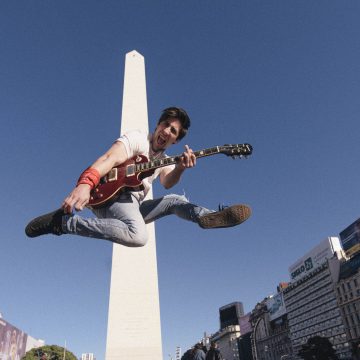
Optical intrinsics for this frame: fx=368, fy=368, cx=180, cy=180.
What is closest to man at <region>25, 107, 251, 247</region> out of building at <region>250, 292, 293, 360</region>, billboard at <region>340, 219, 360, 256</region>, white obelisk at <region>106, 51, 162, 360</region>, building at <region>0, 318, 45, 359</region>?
white obelisk at <region>106, 51, 162, 360</region>

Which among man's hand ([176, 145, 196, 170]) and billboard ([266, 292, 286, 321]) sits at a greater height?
billboard ([266, 292, 286, 321])

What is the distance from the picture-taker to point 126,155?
2955 millimetres

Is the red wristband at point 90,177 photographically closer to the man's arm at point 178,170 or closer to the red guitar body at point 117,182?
the red guitar body at point 117,182

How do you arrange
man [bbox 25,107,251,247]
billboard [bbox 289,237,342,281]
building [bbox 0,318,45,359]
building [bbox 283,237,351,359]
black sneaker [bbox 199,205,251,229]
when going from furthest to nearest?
1. billboard [bbox 289,237,342,281]
2. building [bbox 283,237,351,359]
3. building [bbox 0,318,45,359]
4. black sneaker [bbox 199,205,251,229]
5. man [bbox 25,107,251,247]

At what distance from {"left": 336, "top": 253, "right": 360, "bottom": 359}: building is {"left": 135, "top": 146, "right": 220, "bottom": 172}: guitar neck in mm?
64531

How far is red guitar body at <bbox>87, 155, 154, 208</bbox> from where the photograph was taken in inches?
113

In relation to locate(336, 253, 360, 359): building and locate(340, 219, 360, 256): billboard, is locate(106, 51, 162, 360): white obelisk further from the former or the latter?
locate(340, 219, 360, 256): billboard

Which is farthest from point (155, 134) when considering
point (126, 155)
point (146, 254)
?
point (146, 254)

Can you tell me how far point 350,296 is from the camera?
61.0 meters

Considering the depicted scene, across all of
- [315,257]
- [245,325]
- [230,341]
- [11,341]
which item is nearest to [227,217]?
[11,341]

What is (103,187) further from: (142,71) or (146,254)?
(142,71)

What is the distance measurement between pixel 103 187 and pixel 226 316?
139 m

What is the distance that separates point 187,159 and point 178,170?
0.34m

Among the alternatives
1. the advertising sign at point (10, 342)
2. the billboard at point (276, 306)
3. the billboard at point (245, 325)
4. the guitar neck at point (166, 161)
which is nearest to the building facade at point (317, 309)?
the billboard at point (276, 306)
